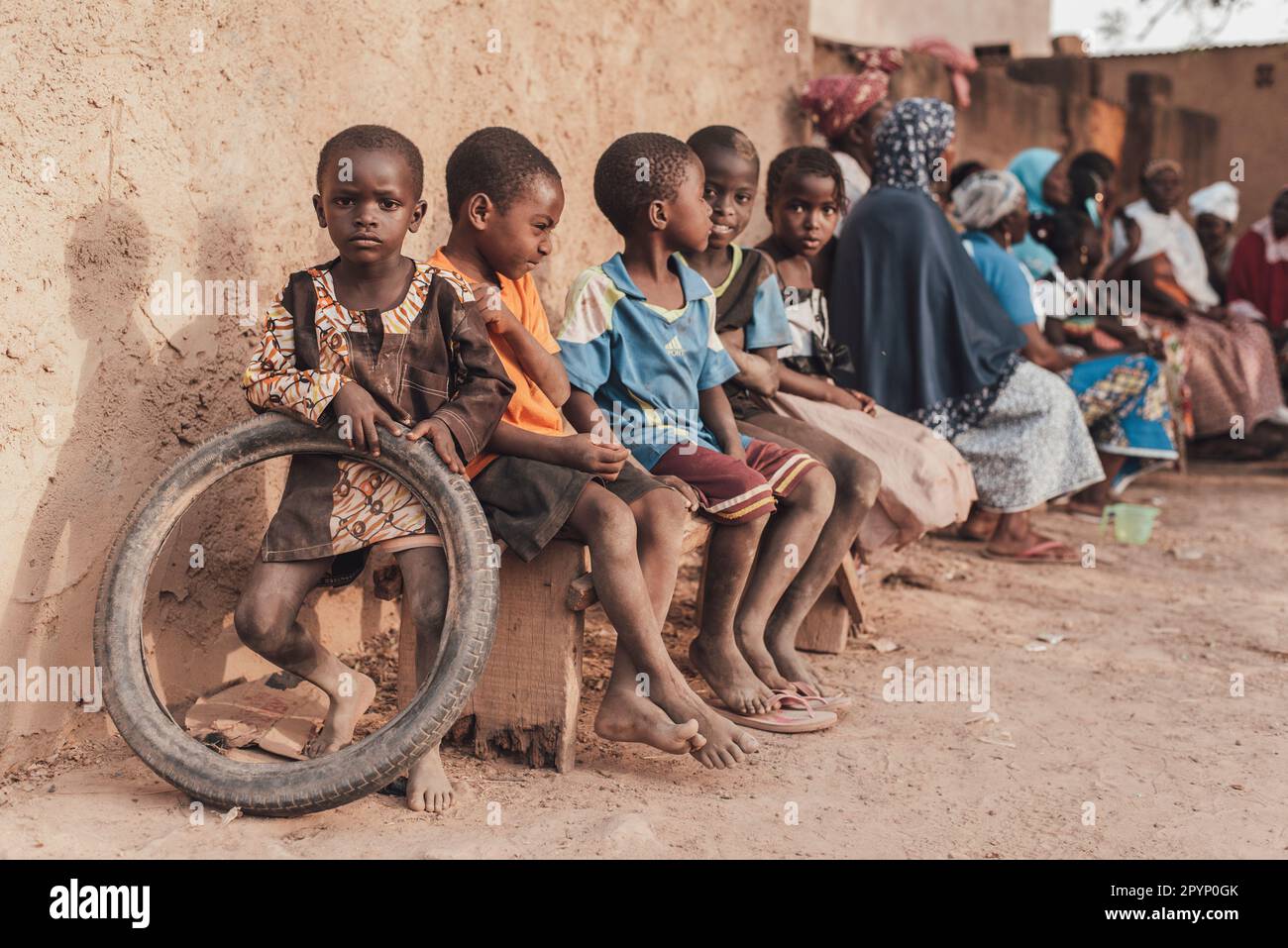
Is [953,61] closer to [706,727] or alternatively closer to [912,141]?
[912,141]

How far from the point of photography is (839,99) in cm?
561

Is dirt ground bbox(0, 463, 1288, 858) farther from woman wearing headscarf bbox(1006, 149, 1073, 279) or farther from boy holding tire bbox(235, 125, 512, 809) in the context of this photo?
woman wearing headscarf bbox(1006, 149, 1073, 279)

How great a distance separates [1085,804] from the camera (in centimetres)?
292

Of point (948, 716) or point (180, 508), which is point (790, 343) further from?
point (180, 508)

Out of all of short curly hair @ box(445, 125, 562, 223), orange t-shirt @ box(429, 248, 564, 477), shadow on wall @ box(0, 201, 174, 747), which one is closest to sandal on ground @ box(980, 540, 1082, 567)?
orange t-shirt @ box(429, 248, 564, 477)

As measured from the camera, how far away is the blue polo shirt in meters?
3.42

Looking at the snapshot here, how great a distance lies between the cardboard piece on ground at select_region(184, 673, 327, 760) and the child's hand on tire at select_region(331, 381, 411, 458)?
746mm

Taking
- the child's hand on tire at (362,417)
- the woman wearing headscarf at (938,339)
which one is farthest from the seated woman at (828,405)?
the child's hand on tire at (362,417)

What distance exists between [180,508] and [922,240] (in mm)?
3214

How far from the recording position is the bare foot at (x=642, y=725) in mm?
2910

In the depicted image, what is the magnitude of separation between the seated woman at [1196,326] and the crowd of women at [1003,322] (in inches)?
0.7

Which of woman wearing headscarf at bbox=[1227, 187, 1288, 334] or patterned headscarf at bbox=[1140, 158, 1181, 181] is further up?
patterned headscarf at bbox=[1140, 158, 1181, 181]

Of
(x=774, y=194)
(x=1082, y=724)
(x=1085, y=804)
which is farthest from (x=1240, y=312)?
(x=1085, y=804)

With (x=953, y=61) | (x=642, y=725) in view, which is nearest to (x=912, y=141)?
(x=642, y=725)
